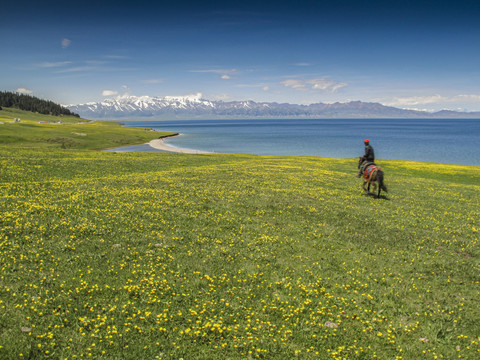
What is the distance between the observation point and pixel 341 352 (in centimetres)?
968

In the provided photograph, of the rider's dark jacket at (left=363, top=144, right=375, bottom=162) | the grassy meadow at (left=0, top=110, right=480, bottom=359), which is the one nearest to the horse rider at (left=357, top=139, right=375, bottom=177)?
the rider's dark jacket at (left=363, top=144, right=375, bottom=162)

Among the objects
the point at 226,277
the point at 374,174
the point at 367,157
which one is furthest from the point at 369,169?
the point at 226,277

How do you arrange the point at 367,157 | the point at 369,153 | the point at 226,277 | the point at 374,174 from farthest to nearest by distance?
the point at 367,157 < the point at 369,153 < the point at 374,174 < the point at 226,277

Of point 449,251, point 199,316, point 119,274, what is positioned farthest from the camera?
point 449,251

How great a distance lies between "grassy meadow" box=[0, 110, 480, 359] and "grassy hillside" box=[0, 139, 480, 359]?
63mm

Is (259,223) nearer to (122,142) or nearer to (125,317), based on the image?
(125,317)

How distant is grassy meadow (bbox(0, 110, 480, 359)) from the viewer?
954 cm

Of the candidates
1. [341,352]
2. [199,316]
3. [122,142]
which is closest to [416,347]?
[341,352]

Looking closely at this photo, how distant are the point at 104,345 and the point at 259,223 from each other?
1287 cm

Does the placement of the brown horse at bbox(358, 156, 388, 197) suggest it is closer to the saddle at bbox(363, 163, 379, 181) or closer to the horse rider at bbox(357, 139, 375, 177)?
the saddle at bbox(363, 163, 379, 181)

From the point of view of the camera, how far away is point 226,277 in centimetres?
1332

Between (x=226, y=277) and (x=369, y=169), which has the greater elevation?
(x=369, y=169)

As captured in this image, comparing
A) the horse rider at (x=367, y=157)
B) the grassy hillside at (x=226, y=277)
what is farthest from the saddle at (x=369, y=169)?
the grassy hillside at (x=226, y=277)

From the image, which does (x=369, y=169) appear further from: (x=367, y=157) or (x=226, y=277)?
(x=226, y=277)
